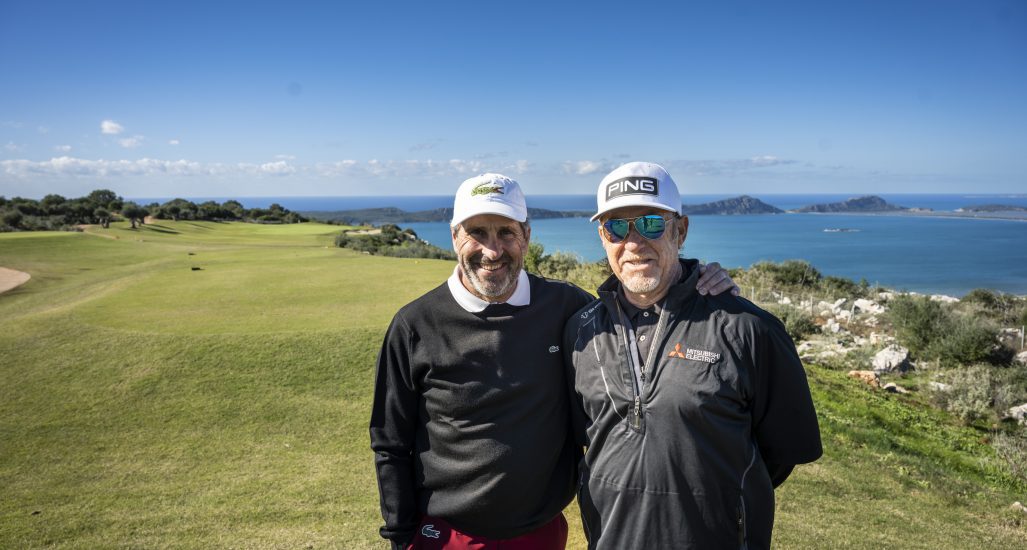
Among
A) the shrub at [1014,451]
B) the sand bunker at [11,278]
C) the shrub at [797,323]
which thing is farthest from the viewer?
the shrub at [797,323]

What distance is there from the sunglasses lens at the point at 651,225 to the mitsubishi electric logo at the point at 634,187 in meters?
0.13

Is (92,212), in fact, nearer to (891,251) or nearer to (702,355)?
(702,355)

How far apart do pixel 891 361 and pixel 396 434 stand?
1622 centimetres

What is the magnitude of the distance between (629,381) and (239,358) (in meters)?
8.74

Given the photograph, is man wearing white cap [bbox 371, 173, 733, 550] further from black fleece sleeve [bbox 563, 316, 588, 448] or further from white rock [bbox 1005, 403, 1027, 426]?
→ white rock [bbox 1005, 403, 1027, 426]

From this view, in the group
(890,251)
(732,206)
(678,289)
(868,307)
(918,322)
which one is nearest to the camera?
(678,289)

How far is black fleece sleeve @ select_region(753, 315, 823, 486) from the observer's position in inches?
104

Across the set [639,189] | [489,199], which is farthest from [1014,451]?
[489,199]

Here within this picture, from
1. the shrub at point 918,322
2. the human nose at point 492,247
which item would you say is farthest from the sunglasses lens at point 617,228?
the shrub at point 918,322

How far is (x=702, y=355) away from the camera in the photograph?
2.58 metres

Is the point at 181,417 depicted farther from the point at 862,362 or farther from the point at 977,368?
the point at 977,368

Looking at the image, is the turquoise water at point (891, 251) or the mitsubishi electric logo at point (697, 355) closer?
the mitsubishi electric logo at point (697, 355)

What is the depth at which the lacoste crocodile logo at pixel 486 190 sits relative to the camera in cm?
312

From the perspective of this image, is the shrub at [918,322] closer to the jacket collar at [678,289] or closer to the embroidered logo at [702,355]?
the jacket collar at [678,289]
